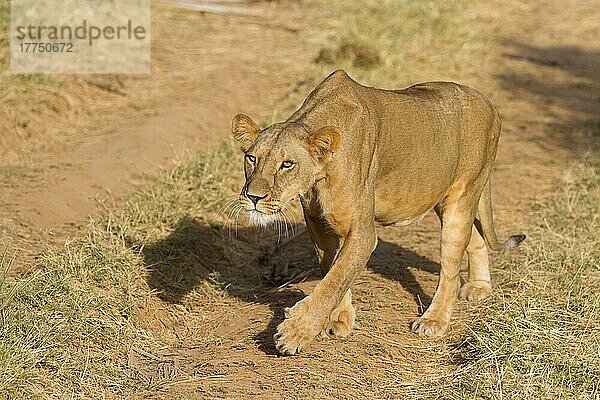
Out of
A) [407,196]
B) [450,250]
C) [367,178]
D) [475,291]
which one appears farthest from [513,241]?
[367,178]

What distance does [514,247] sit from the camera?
271 inches

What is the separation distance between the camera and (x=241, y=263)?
7.40m

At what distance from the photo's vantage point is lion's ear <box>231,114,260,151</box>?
16.3 feet

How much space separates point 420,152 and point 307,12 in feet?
30.8

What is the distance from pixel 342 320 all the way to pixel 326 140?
1345 millimetres

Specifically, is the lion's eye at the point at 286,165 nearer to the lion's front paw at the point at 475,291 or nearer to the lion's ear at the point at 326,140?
the lion's ear at the point at 326,140

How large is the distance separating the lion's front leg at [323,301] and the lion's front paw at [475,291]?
5.22ft

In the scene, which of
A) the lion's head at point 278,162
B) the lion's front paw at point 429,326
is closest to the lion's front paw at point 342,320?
the lion's front paw at point 429,326

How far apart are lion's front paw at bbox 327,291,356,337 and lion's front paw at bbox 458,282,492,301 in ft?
3.78

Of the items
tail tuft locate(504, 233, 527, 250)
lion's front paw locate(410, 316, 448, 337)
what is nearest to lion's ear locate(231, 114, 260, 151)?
lion's front paw locate(410, 316, 448, 337)

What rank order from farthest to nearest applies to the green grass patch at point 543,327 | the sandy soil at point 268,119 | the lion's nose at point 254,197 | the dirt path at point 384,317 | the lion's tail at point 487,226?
1. the lion's tail at point 487,226
2. the sandy soil at point 268,119
3. the dirt path at point 384,317
4. the green grass patch at point 543,327
5. the lion's nose at point 254,197

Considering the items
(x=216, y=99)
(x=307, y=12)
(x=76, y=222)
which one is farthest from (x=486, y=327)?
(x=307, y=12)

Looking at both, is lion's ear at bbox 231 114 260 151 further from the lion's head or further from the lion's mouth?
the lion's mouth

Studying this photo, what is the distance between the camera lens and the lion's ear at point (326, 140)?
4.84 metres
